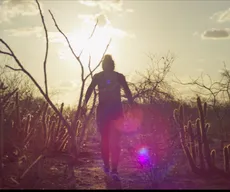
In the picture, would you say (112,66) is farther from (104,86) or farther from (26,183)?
(26,183)

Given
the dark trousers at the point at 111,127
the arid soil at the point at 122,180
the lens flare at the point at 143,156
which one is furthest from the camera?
the dark trousers at the point at 111,127

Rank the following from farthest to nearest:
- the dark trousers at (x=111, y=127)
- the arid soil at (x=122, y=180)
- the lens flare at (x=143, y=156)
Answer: the dark trousers at (x=111, y=127)
the lens flare at (x=143, y=156)
the arid soil at (x=122, y=180)

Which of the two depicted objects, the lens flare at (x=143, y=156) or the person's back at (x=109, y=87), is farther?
the person's back at (x=109, y=87)

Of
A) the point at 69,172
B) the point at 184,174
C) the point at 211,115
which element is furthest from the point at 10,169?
the point at 211,115

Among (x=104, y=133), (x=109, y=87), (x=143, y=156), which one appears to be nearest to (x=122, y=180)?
(x=143, y=156)

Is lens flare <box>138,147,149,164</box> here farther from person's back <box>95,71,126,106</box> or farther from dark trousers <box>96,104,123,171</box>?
person's back <box>95,71,126,106</box>

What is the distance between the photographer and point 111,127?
7375 mm

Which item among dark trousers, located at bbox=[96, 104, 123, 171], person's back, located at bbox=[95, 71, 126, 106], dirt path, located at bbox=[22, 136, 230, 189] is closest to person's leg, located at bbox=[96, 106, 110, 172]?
dark trousers, located at bbox=[96, 104, 123, 171]

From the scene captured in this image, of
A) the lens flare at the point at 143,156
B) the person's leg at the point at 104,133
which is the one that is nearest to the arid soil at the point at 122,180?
the lens flare at the point at 143,156

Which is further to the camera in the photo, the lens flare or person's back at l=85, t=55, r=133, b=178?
person's back at l=85, t=55, r=133, b=178

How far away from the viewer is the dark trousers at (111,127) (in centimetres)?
736

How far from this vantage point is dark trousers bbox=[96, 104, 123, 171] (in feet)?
24.1

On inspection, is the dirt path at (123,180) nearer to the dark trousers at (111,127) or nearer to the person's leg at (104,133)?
the person's leg at (104,133)

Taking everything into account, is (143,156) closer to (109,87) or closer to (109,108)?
(109,108)
